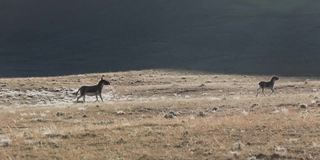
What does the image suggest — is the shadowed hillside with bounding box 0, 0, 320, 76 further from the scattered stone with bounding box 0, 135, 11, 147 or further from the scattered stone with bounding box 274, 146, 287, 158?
the scattered stone with bounding box 274, 146, 287, 158

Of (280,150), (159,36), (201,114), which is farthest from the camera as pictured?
(159,36)

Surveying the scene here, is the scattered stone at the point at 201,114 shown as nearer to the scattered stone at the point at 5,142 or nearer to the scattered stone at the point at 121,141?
the scattered stone at the point at 121,141

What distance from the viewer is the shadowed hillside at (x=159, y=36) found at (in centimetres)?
10723

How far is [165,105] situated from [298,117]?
11305 millimetres

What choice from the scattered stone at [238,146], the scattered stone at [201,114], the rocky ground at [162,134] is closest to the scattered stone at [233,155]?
the rocky ground at [162,134]

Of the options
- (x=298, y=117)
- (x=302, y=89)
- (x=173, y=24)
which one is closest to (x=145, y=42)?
(x=173, y=24)

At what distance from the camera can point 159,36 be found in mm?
131250

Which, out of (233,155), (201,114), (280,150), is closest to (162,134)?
(233,155)

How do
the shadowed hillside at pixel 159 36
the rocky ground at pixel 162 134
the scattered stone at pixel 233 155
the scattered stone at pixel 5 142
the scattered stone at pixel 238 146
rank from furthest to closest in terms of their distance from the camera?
1. the shadowed hillside at pixel 159 36
2. the scattered stone at pixel 5 142
3. the scattered stone at pixel 238 146
4. the rocky ground at pixel 162 134
5. the scattered stone at pixel 233 155

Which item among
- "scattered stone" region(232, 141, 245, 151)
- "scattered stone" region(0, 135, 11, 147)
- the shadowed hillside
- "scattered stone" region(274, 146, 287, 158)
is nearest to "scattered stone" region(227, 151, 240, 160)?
"scattered stone" region(232, 141, 245, 151)

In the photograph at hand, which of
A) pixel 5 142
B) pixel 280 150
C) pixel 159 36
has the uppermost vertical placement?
pixel 159 36

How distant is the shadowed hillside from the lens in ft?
352

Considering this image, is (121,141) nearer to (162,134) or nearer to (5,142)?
(162,134)

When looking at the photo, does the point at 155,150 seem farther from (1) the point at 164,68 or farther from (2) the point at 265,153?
(1) the point at 164,68
